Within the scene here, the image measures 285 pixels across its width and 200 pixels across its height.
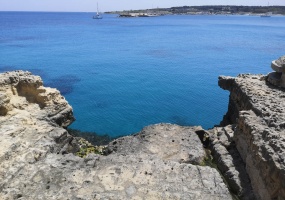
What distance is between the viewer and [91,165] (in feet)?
25.8

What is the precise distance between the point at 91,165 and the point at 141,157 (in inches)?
56.8

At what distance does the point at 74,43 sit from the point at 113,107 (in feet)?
94.1

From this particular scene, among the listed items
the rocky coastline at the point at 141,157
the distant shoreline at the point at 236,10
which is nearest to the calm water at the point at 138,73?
the rocky coastline at the point at 141,157

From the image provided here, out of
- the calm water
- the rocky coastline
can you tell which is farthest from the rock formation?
the calm water

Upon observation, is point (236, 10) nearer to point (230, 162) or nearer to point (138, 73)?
point (138, 73)

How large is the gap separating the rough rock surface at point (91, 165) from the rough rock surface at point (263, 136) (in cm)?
107

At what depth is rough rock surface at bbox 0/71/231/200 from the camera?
6.86 m

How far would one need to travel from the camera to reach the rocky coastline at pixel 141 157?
6906mm

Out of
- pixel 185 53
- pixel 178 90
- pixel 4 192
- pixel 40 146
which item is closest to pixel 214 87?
pixel 178 90

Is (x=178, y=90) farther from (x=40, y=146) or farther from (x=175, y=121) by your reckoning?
(x=40, y=146)

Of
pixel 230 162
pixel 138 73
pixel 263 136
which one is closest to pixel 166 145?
pixel 230 162

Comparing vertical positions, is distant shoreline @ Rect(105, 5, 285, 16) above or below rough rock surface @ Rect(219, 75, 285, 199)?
above

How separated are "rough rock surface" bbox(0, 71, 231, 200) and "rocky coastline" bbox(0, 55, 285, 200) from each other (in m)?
0.02

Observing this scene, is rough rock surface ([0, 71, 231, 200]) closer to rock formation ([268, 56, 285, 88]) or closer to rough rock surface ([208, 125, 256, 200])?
rough rock surface ([208, 125, 256, 200])
